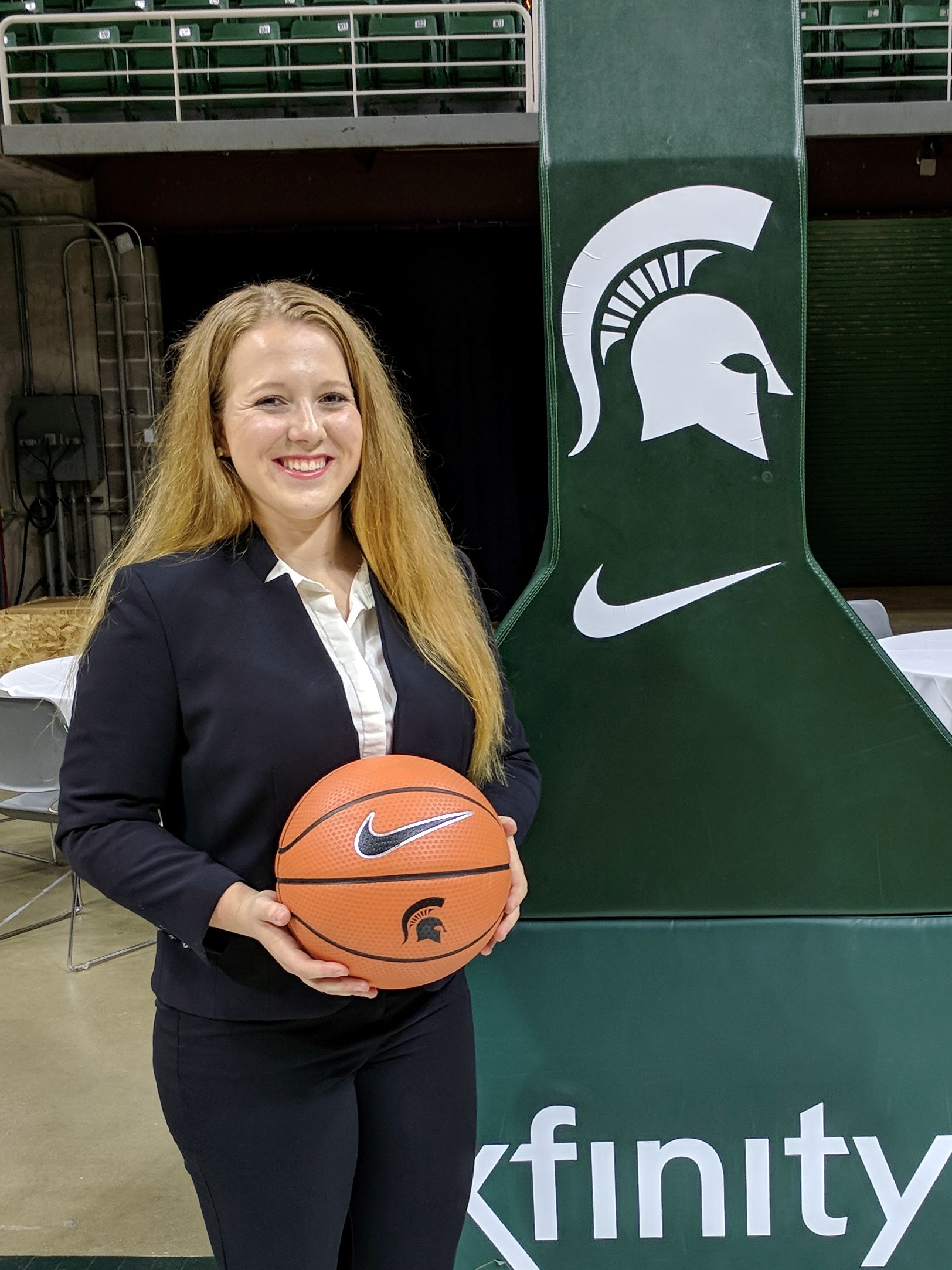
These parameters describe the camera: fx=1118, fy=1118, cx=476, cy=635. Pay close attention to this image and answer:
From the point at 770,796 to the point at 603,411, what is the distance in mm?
661

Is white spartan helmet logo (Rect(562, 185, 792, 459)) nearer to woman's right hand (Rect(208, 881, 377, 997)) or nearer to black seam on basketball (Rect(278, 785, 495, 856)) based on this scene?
black seam on basketball (Rect(278, 785, 495, 856))

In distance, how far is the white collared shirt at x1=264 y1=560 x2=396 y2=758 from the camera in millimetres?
1258

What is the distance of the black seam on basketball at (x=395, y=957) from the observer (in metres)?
1.14

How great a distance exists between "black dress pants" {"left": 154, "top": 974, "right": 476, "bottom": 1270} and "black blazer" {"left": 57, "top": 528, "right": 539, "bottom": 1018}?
0.15 feet

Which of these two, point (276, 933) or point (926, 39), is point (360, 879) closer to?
point (276, 933)

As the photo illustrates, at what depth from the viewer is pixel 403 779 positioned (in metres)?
1.18

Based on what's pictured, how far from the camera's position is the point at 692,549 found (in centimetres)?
174

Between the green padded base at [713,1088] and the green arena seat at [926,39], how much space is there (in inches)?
321

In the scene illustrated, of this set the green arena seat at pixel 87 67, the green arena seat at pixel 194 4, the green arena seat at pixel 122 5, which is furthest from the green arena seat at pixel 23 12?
the green arena seat at pixel 194 4

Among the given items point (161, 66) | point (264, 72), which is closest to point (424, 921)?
point (264, 72)

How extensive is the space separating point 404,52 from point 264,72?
1.09 metres

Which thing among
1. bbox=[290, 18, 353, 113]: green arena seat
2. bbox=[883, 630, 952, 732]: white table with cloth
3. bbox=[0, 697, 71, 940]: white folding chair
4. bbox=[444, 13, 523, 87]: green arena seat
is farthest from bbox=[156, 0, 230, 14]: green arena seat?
bbox=[883, 630, 952, 732]: white table with cloth

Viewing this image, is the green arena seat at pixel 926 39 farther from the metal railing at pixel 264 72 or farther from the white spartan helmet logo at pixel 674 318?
the white spartan helmet logo at pixel 674 318

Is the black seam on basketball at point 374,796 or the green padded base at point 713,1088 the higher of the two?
the black seam on basketball at point 374,796
